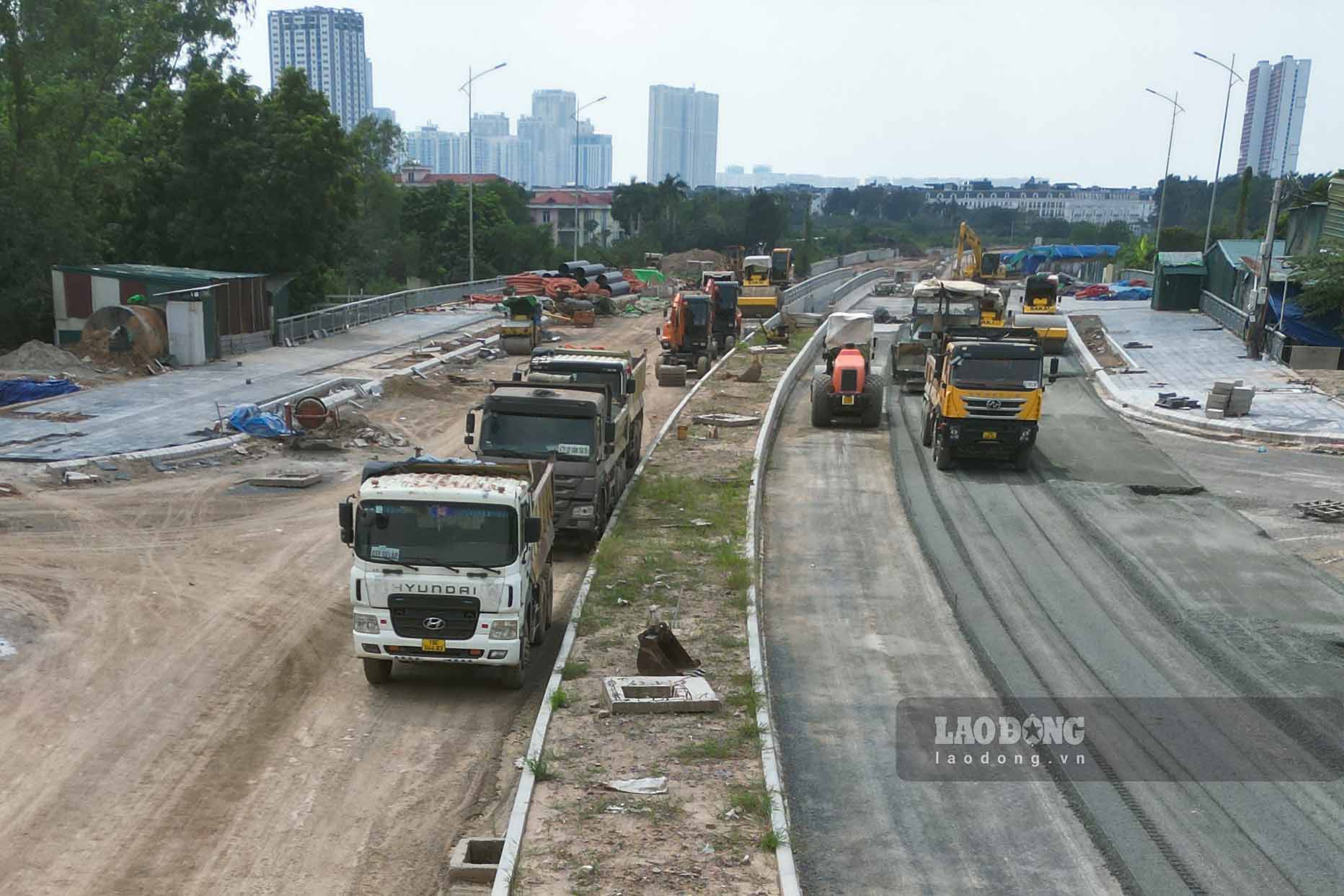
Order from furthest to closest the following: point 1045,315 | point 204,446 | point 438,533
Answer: point 1045,315 < point 204,446 < point 438,533

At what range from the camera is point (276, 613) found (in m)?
17.6

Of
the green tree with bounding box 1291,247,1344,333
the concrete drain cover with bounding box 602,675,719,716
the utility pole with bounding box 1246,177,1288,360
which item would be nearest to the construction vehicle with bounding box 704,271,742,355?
the utility pole with bounding box 1246,177,1288,360

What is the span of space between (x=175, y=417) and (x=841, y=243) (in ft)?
430

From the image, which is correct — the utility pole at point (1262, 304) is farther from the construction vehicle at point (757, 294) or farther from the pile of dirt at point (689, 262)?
the pile of dirt at point (689, 262)

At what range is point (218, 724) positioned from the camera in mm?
13828

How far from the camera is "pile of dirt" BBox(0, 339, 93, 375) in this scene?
34.2m

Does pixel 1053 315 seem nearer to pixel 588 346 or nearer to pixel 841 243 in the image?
pixel 588 346

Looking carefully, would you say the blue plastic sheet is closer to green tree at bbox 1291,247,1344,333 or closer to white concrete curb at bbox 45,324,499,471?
white concrete curb at bbox 45,324,499,471

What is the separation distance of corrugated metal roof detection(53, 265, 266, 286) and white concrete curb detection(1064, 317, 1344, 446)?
28.5 metres

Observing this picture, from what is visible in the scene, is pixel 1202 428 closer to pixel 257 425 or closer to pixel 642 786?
pixel 257 425

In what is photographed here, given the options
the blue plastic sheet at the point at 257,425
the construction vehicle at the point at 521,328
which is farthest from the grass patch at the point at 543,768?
the construction vehicle at the point at 521,328

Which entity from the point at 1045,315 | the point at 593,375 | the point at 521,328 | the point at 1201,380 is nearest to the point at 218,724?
the point at 593,375

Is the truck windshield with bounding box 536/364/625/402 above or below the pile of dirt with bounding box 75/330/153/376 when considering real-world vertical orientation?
above

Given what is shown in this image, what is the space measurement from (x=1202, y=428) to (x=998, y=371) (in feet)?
27.0
